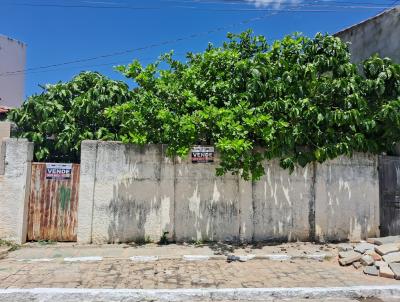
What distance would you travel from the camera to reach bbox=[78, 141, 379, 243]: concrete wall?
→ 857 centimetres

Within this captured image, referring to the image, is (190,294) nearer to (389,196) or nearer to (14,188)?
(14,188)

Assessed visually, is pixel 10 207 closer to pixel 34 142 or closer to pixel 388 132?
pixel 34 142

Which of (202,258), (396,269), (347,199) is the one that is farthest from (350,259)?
(202,258)

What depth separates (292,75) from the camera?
8.66 meters

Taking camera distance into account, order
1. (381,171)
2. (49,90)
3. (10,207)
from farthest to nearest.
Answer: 1. (49,90)
2. (381,171)
3. (10,207)

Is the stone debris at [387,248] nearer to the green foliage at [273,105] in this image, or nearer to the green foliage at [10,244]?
the green foliage at [273,105]

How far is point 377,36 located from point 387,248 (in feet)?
22.9

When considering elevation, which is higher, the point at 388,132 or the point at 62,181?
the point at 388,132

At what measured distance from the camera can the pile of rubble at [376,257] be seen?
685cm

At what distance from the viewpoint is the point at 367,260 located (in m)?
7.25

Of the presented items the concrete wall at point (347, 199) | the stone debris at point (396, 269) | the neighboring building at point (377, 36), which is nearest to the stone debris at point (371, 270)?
the stone debris at point (396, 269)

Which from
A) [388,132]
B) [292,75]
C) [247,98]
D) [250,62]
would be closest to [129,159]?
[247,98]

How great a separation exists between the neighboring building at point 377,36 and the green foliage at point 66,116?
759 cm

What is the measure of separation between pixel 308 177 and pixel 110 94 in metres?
5.43
